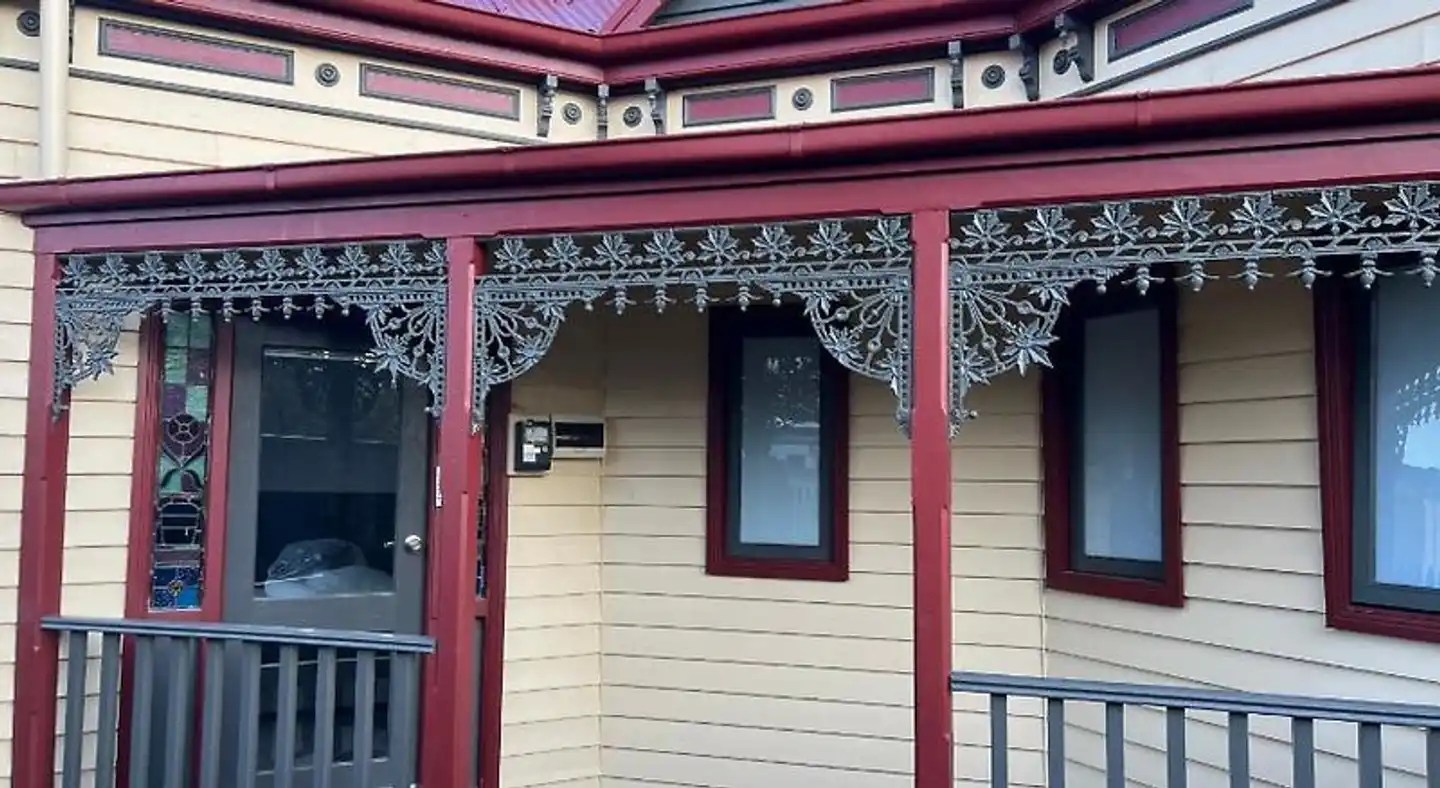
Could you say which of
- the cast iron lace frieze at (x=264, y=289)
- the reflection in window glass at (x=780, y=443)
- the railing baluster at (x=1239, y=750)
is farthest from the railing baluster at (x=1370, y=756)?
the cast iron lace frieze at (x=264, y=289)

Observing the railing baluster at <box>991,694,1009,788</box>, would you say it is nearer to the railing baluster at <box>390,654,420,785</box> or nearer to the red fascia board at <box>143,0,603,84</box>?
the railing baluster at <box>390,654,420,785</box>

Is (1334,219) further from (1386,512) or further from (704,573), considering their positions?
(704,573)

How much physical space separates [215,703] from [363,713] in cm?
53

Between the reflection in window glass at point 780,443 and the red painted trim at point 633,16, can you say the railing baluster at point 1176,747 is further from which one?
the red painted trim at point 633,16

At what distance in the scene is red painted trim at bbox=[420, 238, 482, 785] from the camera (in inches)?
141

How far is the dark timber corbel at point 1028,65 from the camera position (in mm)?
4878

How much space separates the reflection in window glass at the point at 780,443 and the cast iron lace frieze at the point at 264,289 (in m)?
1.69

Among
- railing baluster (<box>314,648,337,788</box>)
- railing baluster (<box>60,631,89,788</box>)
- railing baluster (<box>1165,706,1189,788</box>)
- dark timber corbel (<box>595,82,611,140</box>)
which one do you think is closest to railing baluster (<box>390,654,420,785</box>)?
railing baluster (<box>314,648,337,788</box>)

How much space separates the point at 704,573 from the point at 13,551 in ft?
8.64

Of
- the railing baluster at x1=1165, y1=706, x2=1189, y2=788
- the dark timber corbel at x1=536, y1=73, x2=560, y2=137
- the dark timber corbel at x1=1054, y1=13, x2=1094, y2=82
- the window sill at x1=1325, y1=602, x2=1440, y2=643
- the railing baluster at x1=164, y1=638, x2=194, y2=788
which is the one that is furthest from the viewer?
the dark timber corbel at x1=536, y1=73, x2=560, y2=137

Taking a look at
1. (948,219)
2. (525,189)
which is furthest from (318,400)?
(948,219)

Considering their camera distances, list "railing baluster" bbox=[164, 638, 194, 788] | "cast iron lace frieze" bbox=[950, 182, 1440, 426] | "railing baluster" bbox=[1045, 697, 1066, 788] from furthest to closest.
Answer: "railing baluster" bbox=[164, 638, 194, 788]
"railing baluster" bbox=[1045, 697, 1066, 788]
"cast iron lace frieze" bbox=[950, 182, 1440, 426]

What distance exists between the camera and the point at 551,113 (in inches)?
216

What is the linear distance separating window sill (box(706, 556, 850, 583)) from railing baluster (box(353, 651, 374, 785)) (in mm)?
1806
